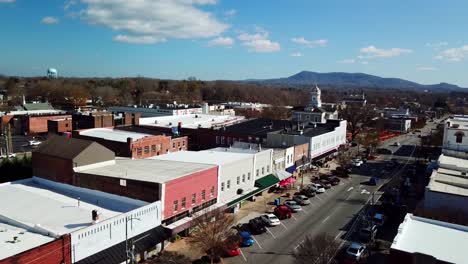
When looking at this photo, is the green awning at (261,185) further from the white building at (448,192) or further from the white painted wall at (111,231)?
the white building at (448,192)

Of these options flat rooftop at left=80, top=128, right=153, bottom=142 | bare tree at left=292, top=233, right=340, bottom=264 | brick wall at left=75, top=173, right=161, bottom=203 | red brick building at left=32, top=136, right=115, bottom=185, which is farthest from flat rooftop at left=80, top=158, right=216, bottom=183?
bare tree at left=292, top=233, right=340, bottom=264

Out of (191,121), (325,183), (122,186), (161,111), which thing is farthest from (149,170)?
(161,111)

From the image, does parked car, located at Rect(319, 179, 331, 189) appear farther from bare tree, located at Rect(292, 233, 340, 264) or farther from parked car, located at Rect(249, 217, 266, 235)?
bare tree, located at Rect(292, 233, 340, 264)

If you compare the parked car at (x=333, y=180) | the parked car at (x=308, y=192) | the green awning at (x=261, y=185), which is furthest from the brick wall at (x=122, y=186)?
the parked car at (x=333, y=180)

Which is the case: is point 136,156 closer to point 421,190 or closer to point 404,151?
point 421,190

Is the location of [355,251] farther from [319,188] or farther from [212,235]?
[319,188]

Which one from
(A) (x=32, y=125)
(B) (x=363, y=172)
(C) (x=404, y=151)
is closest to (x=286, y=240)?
(B) (x=363, y=172)
